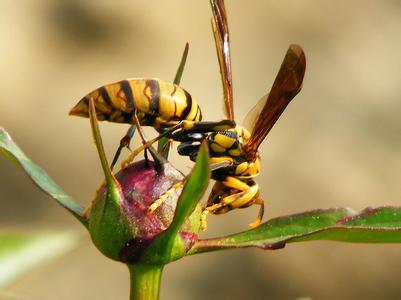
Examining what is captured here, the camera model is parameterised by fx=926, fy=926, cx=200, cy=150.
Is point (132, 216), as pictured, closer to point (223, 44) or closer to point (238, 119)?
point (223, 44)

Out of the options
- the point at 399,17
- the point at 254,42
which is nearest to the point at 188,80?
the point at 254,42

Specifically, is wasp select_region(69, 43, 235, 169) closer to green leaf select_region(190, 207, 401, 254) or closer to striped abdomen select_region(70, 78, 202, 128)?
striped abdomen select_region(70, 78, 202, 128)

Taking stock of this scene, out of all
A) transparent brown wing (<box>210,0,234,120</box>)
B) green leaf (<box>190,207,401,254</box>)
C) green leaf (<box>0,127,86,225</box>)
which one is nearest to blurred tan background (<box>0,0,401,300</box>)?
transparent brown wing (<box>210,0,234,120</box>)

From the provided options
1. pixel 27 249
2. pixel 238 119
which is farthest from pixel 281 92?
pixel 238 119

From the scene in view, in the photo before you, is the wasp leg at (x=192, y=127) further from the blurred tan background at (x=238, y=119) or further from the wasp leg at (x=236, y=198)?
the blurred tan background at (x=238, y=119)

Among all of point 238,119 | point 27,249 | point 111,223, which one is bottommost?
point 238,119

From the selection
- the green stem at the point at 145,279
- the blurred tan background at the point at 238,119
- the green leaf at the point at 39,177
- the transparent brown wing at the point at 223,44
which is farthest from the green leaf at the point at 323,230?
the blurred tan background at the point at 238,119
